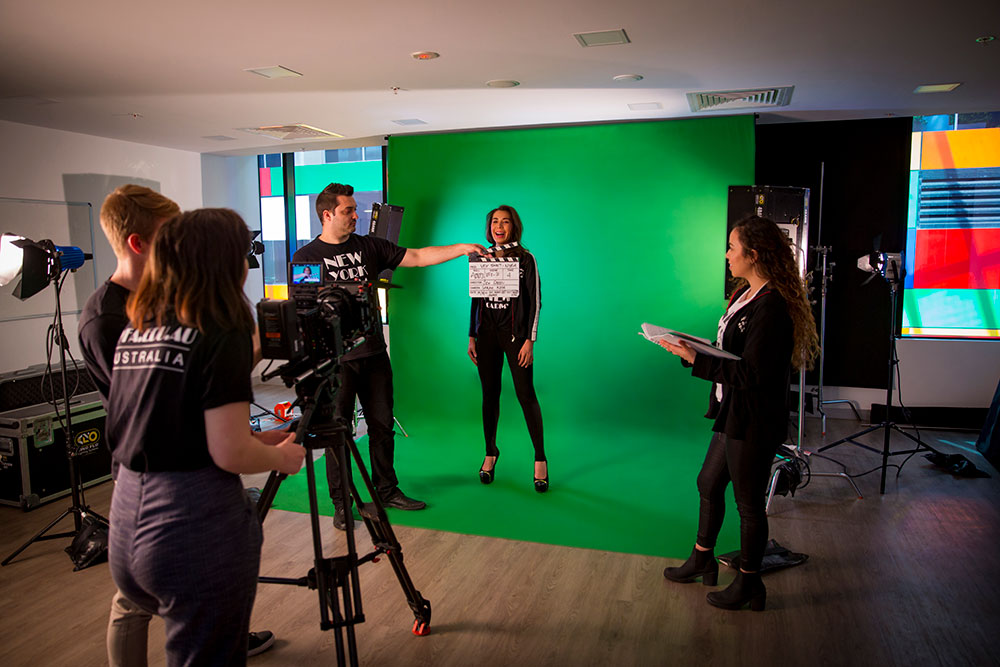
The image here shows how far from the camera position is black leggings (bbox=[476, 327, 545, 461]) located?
12.7 feet

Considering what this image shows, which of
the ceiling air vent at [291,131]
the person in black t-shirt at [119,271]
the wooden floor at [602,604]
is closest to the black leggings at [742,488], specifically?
the wooden floor at [602,604]

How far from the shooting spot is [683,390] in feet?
16.3

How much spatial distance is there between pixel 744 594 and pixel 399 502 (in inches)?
71.8

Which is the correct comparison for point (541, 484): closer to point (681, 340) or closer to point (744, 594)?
point (744, 594)

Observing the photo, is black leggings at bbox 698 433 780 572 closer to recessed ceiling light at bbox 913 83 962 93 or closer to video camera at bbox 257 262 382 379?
video camera at bbox 257 262 382 379

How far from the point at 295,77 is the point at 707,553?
10.4ft

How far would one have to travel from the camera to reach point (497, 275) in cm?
390

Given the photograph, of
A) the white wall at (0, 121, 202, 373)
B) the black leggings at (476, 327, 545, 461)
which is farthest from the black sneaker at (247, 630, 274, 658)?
the white wall at (0, 121, 202, 373)

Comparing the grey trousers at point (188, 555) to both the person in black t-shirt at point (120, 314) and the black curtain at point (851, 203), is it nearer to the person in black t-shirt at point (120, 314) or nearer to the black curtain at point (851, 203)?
the person in black t-shirt at point (120, 314)

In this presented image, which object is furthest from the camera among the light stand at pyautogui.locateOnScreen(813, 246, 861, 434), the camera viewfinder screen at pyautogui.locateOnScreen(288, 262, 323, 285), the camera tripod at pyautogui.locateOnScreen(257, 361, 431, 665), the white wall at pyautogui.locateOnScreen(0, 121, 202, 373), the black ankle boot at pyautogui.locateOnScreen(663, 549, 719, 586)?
the white wall at pyautogui.locateOnScreen(0, 121, 202, 373)

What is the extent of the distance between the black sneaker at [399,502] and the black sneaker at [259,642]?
1246 millimetres

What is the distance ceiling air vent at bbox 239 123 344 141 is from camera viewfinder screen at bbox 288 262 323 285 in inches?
101

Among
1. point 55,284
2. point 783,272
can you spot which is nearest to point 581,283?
point 783,272

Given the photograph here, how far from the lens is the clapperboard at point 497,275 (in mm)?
3865
